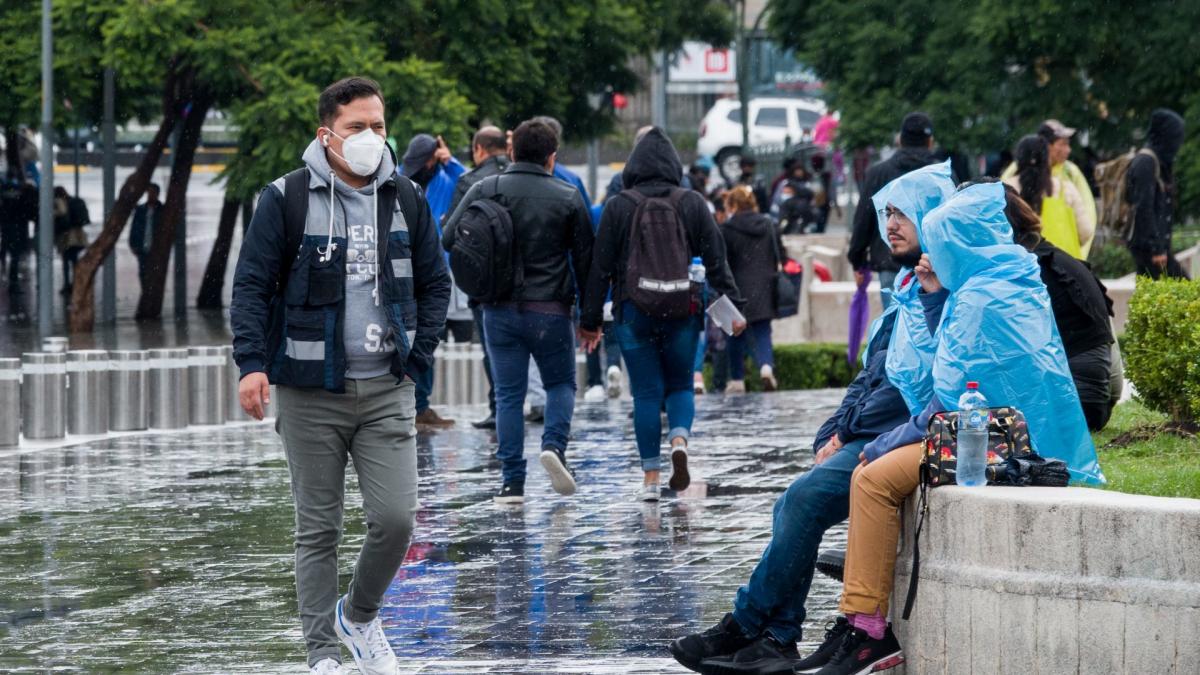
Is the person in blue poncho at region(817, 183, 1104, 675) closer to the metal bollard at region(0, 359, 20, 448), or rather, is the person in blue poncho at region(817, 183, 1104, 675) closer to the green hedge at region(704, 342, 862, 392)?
the metal bollard at region(0, 359, 20, 448)

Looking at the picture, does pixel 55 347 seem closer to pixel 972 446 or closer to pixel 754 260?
pixel 754 260

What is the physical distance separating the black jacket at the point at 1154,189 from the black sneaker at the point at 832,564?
294 inches

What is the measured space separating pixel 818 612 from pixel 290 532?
292 centimetres

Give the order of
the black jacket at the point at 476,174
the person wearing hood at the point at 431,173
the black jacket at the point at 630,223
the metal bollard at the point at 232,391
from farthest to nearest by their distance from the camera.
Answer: the metal bollard at the point at 232,391
the person wearing hood at the point at 431,173
the black jacket at the point at 476,174
the black jacket at the point at 630,223

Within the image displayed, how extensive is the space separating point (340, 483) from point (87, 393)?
7.50 m

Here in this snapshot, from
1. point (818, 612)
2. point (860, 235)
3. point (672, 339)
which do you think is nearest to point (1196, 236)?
point (860, 235)

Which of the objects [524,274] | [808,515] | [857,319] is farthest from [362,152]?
[857,319]

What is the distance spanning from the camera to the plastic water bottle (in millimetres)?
6215

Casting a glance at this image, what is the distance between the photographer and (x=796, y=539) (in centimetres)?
668

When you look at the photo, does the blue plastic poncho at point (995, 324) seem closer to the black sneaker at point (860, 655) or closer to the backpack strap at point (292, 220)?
the black sneaker at point (860, 655)

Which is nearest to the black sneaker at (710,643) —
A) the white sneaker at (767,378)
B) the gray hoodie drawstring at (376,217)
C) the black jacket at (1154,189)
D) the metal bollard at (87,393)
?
the gray hoodie drawstring at (376,217)

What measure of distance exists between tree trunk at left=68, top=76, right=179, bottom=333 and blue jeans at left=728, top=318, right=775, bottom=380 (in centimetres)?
929

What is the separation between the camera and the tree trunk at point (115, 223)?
968 inches

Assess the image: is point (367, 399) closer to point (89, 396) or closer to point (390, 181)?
point (390, 181)
